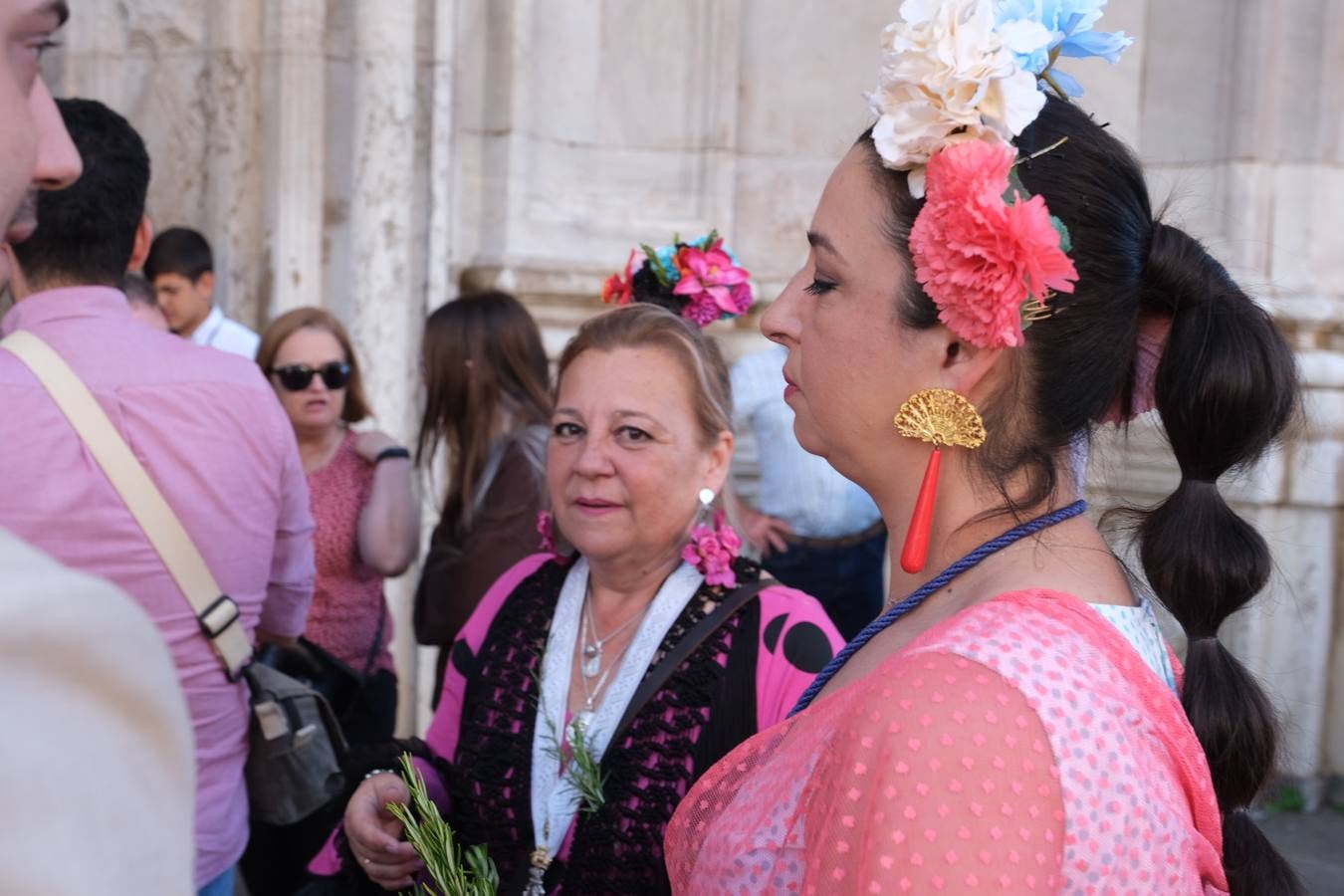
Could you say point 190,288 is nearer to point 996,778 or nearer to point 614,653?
point 614,653

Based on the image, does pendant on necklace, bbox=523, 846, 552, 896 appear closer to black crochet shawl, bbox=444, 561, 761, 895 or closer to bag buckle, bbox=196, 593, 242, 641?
black crochet shawl, bbox=444, 561, 761, 895

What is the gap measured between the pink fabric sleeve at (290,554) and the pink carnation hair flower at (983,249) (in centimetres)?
159

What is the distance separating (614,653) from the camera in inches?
96.7

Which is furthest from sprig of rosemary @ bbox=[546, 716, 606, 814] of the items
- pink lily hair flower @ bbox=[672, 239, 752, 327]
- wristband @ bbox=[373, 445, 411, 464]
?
wristband @ bbox=[373, 445, 411, 464]

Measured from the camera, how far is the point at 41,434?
2348mm

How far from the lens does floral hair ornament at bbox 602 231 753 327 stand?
9.67ft

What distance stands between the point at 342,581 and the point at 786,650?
1934mm

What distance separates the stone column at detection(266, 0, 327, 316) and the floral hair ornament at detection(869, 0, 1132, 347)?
3587 millimetres

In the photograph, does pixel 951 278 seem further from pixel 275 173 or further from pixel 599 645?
pixel 275 173

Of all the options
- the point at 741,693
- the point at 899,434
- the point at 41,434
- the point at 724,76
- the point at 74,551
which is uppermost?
the point at 724,76

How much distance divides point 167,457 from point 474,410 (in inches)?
56.0

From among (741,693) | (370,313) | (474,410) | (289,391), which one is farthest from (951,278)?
(370,313)

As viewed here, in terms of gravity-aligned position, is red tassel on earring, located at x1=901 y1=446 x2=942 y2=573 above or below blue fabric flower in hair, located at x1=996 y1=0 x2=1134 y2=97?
below

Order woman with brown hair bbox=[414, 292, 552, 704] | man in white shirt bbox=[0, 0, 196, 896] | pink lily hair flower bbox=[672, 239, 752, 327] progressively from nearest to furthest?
man in white shirt bbox=[0, 0, 196, 896]
pink lily hair flower bbox=[672, 239, 752, 327]
woman with brown hair bbox=[414, 292, 552, 704]
